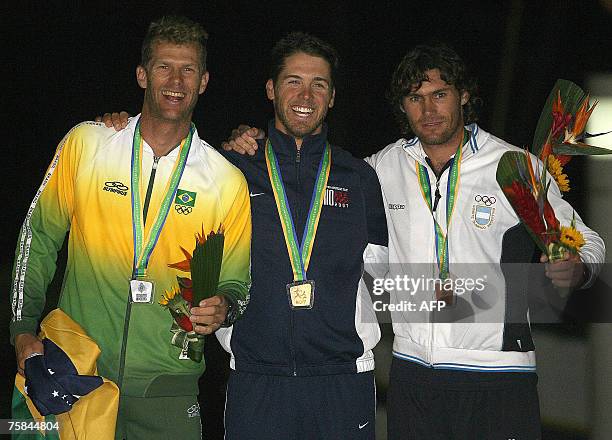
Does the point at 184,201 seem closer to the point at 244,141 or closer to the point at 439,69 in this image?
the point at 244,141

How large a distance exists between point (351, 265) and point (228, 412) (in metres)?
0.66

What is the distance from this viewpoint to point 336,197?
271 cm

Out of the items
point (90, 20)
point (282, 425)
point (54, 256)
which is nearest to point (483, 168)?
point (282, 425)

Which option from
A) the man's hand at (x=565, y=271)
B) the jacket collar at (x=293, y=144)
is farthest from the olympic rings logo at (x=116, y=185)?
the man's hand at (x=565, y=271)

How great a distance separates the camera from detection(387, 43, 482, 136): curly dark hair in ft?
9.73

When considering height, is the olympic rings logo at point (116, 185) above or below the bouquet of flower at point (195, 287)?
above

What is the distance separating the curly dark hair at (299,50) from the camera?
2787 millimetres

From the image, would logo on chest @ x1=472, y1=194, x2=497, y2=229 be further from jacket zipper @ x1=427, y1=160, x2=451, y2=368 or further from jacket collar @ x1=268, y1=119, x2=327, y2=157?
jacket collar @ x1=268, y1=119, x2=327, y2=157

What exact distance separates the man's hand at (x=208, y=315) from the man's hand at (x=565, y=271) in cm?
102

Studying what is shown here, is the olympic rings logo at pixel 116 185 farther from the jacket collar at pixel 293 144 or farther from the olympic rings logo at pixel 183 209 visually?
the jacket collar at pixel 293 144

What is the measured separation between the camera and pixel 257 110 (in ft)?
13.8

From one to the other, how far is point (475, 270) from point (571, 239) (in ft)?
1.33

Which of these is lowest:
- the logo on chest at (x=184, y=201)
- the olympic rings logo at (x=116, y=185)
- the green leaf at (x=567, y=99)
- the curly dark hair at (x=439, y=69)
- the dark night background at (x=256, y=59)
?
the logo on chest at (x=184, y=201)

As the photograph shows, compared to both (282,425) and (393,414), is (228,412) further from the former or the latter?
(393,414)
